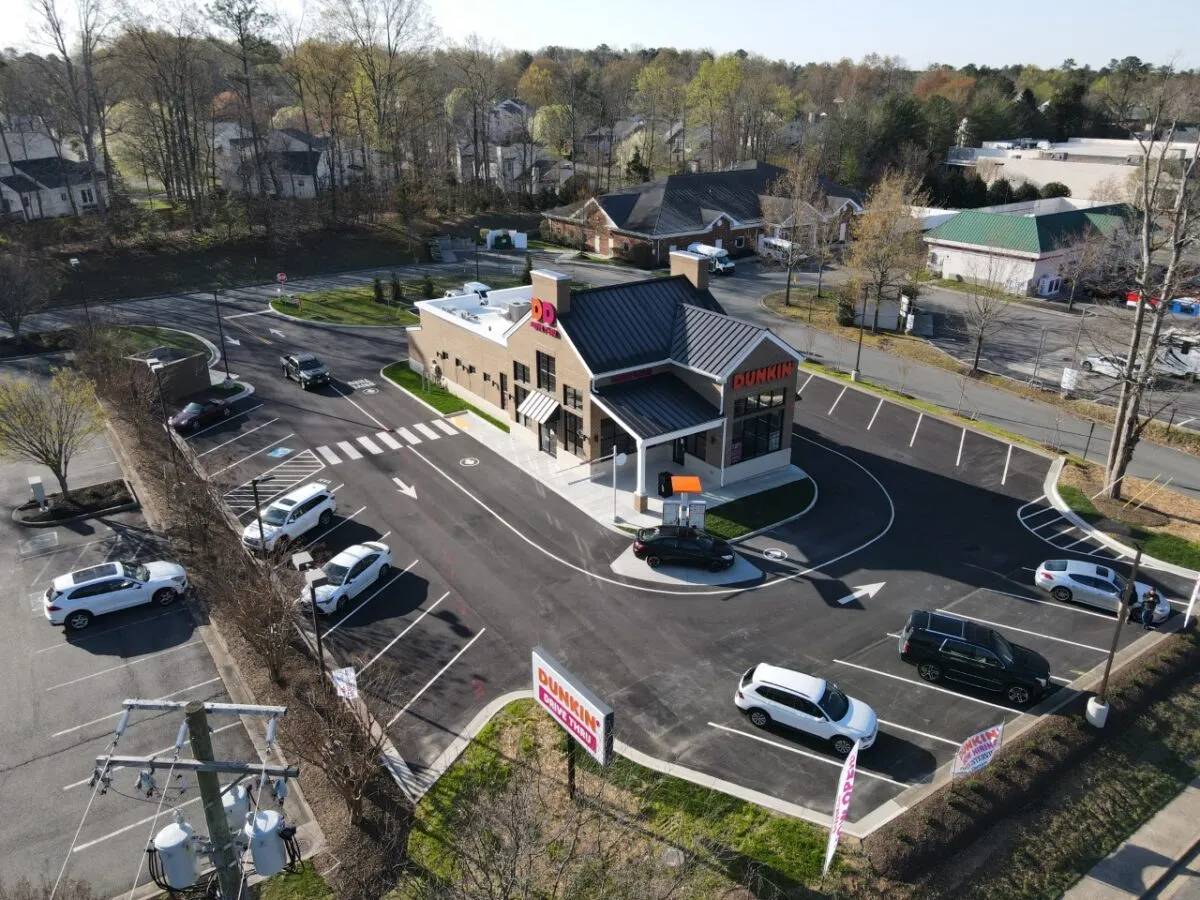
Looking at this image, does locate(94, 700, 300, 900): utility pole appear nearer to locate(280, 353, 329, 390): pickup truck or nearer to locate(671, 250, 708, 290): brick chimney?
locate(671, 250, 708, 290): brick chimney

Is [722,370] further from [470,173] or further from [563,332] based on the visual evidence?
[470,173]

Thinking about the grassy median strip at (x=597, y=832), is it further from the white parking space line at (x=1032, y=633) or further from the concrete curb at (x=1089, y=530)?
the concrete curb at (x=1089, y=530)

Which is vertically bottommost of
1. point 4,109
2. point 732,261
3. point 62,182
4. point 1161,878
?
point 1161,878

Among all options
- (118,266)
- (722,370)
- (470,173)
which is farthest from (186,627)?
(470,173)

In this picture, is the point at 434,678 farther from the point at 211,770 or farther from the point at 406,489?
the point at 211,770

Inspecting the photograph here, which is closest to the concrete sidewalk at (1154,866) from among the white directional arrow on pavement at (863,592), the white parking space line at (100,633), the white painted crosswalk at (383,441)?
the white directional arrow on pavement at (863,592)

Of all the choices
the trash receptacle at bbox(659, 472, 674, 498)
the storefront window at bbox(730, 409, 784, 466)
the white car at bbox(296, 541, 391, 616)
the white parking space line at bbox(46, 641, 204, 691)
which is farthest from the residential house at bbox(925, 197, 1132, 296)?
the white parking space line at bbox(46, 641, 204, 691)
